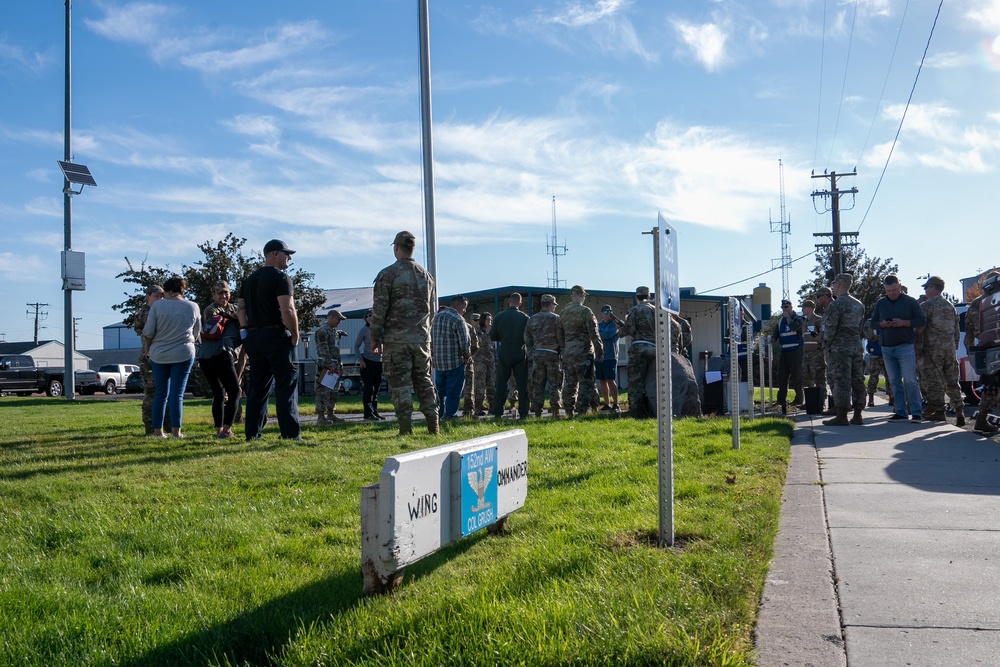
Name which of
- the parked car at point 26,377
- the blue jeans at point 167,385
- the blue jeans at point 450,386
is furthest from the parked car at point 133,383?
the blue jeans at point 167,385

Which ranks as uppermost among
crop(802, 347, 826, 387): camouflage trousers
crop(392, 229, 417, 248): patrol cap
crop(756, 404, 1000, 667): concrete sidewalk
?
crop(392, 229, 417, 248): patrol cap

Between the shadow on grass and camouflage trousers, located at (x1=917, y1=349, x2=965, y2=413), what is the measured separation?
368 inches

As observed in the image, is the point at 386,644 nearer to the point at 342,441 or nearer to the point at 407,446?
the point at 407,446

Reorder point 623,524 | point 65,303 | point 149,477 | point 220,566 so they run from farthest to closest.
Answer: point 65,303 < point 149,477 < point 623,524 < point 220,566

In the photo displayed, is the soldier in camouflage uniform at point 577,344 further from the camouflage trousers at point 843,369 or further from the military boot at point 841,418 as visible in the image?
the military boot at point 841,418

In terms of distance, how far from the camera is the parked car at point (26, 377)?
36188 millimetres

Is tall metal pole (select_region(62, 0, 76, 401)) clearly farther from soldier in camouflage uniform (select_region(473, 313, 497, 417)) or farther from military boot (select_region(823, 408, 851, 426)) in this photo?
military boot (select_region(823, 408, 851, 426))

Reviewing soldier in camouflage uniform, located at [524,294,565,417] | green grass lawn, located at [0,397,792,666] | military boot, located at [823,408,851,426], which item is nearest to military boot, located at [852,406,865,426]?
military boot, located at [823,408,851,426]

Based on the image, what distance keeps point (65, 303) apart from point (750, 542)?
27.6 metres

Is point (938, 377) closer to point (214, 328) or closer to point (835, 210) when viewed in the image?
point (214, 328)

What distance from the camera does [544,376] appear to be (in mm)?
12766

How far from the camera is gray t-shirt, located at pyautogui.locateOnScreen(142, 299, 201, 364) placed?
8742 millimetres

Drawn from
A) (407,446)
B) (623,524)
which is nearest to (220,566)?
(623,524)

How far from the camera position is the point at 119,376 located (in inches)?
1751
